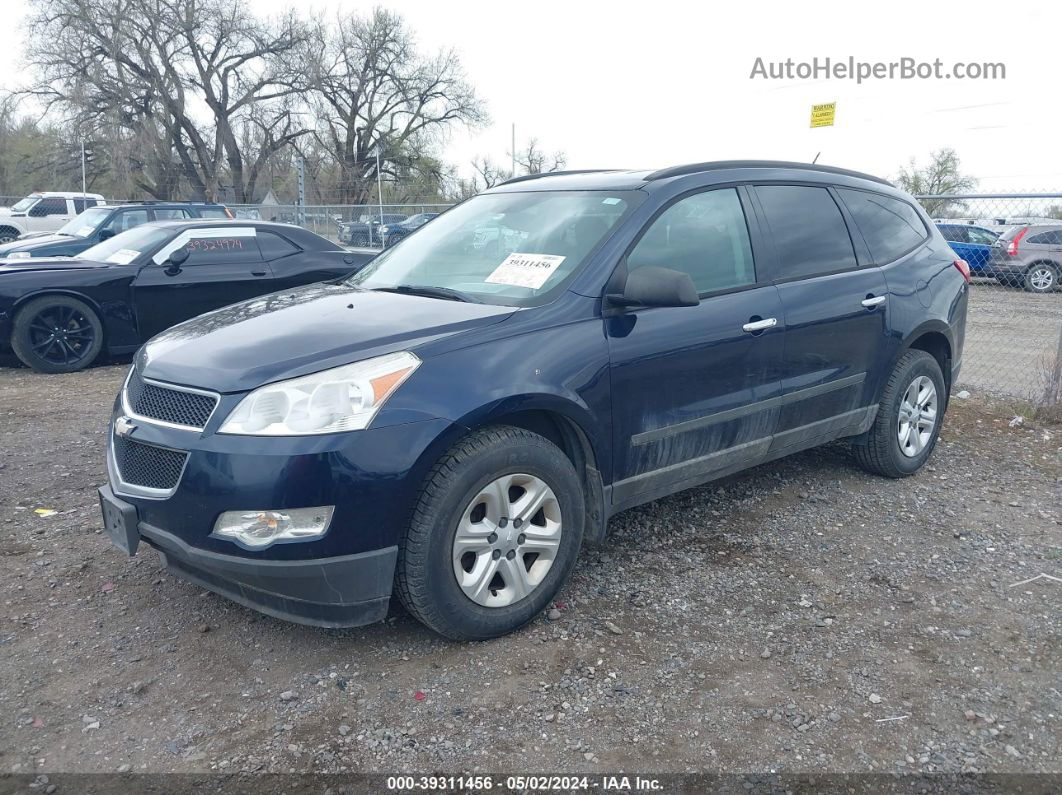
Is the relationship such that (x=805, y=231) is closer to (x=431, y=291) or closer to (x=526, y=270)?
(x=526, y=270)

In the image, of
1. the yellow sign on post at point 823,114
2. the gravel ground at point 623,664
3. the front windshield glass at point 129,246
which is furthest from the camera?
the yellow sign on post at point 823,114

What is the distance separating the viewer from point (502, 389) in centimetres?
306

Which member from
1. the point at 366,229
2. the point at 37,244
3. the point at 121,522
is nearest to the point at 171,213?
the point at 37,244

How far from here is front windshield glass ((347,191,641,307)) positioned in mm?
3572

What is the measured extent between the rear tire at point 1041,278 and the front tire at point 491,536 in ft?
48.2

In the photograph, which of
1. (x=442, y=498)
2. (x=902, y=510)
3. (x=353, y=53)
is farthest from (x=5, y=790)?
(x=353, y=53)

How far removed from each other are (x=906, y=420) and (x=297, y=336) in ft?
11.9

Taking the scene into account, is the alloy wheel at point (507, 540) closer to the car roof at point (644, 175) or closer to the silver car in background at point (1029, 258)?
the car roof at point (644, 175)

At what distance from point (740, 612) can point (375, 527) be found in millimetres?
1579

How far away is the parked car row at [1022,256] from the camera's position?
14.7 meters

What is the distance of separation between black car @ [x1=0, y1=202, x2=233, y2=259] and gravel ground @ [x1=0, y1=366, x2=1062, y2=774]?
7.26 metres

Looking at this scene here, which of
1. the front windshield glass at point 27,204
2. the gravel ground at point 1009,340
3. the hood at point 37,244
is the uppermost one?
the front windshield glass at point 27,204

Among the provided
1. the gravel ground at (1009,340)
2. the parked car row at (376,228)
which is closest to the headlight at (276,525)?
the gravel ground at (1009,340)

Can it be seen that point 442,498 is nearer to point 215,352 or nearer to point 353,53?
point 215,352
